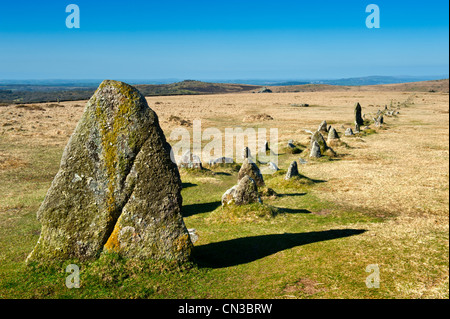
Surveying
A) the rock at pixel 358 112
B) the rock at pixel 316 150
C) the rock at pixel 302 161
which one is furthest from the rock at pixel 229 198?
the rock at pixel 358 112

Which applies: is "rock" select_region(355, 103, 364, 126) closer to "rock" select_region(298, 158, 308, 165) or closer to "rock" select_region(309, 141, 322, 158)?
"rock" select_region(309, 141, 322, 158)

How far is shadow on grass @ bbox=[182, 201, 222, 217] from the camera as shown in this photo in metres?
19.4

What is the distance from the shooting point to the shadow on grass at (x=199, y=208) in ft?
63.8

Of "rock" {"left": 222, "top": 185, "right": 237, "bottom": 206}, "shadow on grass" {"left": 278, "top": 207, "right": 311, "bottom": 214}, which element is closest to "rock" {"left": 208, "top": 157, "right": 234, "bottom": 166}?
"rock" {"left": 222, "top": 185, "right": 237, "bottom": 206}

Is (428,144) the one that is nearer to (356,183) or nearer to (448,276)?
(356,183)

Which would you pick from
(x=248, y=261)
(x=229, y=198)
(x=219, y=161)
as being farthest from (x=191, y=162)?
(x=248, y=261)

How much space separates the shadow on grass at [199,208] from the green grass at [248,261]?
0.06 metres

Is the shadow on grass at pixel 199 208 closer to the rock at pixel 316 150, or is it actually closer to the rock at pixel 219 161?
the rock at pixel 219 161

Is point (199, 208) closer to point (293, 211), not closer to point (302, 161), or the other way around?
point (293, 211)

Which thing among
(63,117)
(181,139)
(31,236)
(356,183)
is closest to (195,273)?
(31,236)

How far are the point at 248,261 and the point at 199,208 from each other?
8.29 m

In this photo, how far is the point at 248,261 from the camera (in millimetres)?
12180
